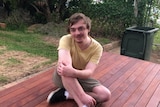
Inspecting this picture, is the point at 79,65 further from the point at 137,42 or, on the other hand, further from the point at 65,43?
the point at 137,42

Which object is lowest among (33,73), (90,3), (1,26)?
(33,73)

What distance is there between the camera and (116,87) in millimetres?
2672

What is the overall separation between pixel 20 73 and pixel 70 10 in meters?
4.26

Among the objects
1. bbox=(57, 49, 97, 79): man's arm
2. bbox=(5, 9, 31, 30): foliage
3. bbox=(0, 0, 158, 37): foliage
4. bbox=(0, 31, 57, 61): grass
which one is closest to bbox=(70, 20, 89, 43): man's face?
bbox=(57, 49, 97, 79): man's arm

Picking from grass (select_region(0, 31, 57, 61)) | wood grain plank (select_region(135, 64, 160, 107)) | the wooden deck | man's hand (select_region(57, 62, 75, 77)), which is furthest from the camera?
grass (select_region(0, 31, 57, 61))

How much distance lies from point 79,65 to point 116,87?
2.15ft

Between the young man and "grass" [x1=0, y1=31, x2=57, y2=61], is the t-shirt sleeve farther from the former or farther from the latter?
"grass" [x1=0, y1=31, x2=57, y2=61]

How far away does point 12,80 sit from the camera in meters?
3.05

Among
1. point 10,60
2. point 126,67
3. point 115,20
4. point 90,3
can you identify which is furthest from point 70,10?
point 126,67

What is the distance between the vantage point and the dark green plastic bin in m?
4.59

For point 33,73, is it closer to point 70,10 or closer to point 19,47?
point 19,47

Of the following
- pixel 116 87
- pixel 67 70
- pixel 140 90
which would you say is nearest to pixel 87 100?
pixel 67 70

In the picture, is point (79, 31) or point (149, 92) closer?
point (79, 31)

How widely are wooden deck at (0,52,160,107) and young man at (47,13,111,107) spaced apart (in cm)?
12
